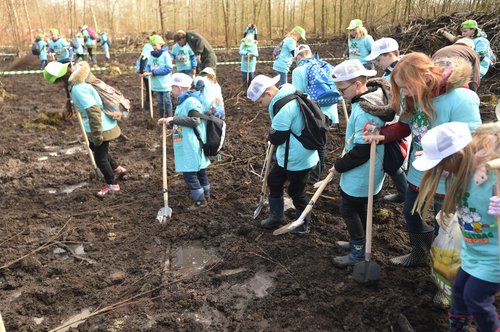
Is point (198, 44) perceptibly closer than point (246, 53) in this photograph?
Yes

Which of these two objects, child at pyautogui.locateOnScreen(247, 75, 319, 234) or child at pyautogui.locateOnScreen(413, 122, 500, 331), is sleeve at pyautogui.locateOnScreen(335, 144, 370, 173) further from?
child at pyautogui.locateOnScreen(413, 122, 500, 331)

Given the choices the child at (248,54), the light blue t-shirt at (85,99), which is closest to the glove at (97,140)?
the light blue t-shirt at (85,99)

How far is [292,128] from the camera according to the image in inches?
158

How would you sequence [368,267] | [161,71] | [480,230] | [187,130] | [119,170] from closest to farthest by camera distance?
[480,230], [368,267], [187,130], [119,170], [161,71]


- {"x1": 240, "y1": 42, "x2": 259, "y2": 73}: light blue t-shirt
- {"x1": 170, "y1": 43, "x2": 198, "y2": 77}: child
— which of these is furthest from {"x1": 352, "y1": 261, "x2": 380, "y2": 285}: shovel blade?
{"x1": 240, "y1": 42, "x2": 259, "y2": 73}: light blue t-shirt

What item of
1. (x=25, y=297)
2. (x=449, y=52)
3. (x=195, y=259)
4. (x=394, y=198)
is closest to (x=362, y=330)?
(x=195, y=259)

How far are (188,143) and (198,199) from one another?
820mm

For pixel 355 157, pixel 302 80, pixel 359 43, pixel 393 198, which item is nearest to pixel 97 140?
pixel 302 80

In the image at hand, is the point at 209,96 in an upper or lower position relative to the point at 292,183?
upper

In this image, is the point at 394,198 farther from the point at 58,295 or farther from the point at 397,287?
the point at 58,295

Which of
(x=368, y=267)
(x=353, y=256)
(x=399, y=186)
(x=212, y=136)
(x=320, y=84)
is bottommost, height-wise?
(x=353, y=256)

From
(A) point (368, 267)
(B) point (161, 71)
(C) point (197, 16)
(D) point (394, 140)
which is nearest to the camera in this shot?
(D) point (394, 140)

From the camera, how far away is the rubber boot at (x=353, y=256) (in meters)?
3.73

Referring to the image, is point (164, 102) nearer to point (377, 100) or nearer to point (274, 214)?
point (274, 214)
